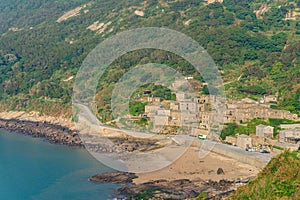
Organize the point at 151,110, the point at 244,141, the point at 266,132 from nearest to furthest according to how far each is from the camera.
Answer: the point at 244,141, the point at 266,132, the point at 151,110

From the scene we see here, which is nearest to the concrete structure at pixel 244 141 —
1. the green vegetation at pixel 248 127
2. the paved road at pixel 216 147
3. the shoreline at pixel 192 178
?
the paved road at pixel 216 147

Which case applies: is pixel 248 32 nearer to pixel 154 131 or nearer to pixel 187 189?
pixel 154 131

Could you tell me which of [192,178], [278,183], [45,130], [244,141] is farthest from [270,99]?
[278,183]

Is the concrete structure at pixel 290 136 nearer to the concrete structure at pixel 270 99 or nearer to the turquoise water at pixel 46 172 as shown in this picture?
the concrete structure at pixel 270 99

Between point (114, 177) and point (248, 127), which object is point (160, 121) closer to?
point (248, 127)

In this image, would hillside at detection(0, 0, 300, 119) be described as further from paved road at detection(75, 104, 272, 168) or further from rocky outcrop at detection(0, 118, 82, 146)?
paved road at detection(75, 104, 272, 168)

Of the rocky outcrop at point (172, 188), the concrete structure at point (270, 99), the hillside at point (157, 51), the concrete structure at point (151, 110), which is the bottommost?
the rocky outcrop at point (172, 188)
